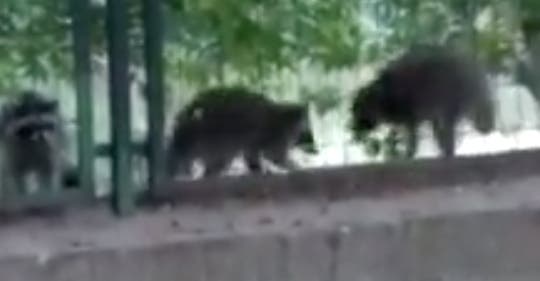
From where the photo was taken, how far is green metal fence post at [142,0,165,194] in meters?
3.76

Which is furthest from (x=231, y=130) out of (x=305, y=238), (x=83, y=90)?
(x=305, y=238)

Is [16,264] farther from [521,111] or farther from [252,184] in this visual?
[521,111]

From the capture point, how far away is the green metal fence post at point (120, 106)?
3.70m

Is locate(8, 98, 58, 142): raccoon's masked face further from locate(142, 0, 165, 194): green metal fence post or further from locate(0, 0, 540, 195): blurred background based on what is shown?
locate(142, 0, 165, 194): green metal fence post

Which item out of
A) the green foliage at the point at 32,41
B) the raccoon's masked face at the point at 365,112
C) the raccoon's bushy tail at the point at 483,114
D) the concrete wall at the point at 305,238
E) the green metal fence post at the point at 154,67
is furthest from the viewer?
the raccoon's bushy tail at the point at 483,114

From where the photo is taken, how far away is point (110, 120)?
12.3 ft

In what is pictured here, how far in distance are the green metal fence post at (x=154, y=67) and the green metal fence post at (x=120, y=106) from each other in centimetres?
7

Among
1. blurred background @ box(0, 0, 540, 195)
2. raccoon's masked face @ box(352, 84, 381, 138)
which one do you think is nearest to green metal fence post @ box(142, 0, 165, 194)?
blurred background @ box(0, 0, 540, 195)

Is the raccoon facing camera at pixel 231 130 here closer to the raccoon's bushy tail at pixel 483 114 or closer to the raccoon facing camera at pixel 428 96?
the raccoon facing camera at pixel 428 96

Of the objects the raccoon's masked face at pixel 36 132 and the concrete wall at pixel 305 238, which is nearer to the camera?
the concrete wall at pixel 305 238

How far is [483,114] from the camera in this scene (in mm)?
4316

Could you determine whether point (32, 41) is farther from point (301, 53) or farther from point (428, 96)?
point (428, 96)

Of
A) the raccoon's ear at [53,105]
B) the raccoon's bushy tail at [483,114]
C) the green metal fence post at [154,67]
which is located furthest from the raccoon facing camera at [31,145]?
the raccoon's bushy tail at [483,114]

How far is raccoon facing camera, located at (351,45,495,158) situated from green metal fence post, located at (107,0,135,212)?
0.63 m
